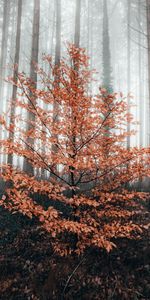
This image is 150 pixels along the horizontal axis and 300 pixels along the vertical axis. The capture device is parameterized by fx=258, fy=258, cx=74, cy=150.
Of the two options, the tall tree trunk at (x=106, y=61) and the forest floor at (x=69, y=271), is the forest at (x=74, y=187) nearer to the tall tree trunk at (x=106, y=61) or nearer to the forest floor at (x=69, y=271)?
the forest floor at (x=69, y=271)

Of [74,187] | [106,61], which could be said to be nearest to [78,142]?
[74,187]

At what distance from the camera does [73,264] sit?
18.8ft

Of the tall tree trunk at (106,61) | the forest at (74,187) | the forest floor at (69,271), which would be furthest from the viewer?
the tall tree trunk at (106,61)

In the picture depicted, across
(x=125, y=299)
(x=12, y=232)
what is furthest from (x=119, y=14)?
(x=125, y=299)

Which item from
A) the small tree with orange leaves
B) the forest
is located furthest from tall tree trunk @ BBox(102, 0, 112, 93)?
the small tree with orange leaves

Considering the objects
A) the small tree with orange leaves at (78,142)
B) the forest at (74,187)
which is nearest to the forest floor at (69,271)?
the forest at (74,187)

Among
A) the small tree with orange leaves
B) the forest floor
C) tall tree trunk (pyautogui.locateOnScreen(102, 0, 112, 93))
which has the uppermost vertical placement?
tall tree trunk (pyautogui.locateOnScreen(102, 0, 112, 93))

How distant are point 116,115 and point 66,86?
3.85ft

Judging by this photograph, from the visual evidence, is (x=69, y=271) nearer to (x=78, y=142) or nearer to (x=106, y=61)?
(x=78, y=142)

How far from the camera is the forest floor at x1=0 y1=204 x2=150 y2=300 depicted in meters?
5.20

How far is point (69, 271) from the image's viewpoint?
5594 millimetres

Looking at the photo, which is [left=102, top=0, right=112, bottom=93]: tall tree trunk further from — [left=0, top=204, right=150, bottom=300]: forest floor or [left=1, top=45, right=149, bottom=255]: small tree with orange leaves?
[left=0, top=204, right=150, bottom=300]: forest floor

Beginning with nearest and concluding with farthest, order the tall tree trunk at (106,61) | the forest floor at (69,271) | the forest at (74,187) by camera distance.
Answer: the forest at (74,187), the forest floor at (69,271), the tall tree trunk at (106,61)

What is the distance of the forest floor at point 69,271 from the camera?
17.1 ft
